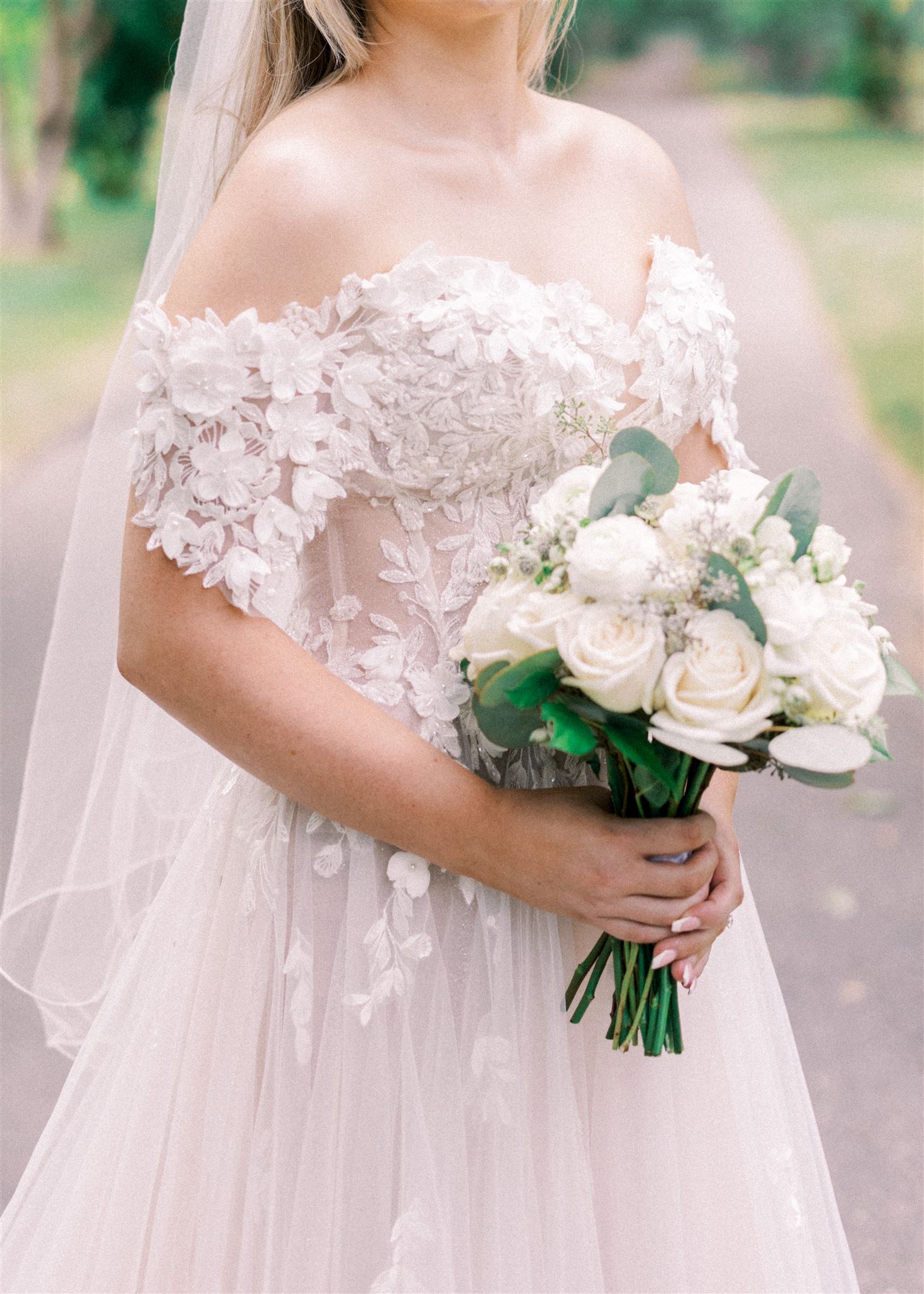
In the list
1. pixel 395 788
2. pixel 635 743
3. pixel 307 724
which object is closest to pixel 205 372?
pixel 307 724

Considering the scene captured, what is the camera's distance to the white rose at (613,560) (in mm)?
1192

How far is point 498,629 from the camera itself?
1273 mm

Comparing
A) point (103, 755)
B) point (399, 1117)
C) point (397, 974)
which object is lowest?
point (103, 755)

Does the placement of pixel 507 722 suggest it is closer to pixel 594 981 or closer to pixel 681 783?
pixel 681 783

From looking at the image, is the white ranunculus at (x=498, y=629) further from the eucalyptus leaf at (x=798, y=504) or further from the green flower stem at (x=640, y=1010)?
the green flower stem at (x=640, y=1010)

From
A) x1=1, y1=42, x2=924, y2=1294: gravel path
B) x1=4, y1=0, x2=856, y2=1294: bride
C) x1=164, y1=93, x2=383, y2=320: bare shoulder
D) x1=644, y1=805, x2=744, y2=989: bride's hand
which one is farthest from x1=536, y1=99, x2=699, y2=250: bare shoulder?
x1=1, y1=42, x2=924, y2=1294: gravel path

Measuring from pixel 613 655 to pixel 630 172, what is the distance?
0.87 metres

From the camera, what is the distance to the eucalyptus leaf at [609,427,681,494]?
128cm

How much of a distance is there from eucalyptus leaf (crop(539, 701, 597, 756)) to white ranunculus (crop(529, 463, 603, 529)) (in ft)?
0.60

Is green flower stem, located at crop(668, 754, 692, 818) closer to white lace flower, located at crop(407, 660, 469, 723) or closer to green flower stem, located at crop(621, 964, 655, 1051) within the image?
green flower stem, located at crop(621, 964, 655, 1051)

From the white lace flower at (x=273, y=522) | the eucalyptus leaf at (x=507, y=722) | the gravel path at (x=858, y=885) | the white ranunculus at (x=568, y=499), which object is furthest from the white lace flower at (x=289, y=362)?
the gravel path at (x=858, y=885)

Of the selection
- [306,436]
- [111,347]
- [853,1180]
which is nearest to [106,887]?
[306,436]

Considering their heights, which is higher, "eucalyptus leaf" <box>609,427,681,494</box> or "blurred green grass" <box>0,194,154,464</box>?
"eucalyptus leaf" <box>609,427,681,494</box>

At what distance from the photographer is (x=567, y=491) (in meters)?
1.31
